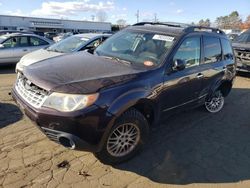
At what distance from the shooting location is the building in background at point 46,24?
5778cm

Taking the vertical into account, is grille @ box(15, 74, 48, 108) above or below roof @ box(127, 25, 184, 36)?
below

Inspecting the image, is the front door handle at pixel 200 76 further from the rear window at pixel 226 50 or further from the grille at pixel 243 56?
the grille at pixel 243 56

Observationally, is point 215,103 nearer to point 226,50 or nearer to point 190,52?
point 226,50

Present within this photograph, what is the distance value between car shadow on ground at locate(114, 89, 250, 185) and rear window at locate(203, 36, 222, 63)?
4.08ft

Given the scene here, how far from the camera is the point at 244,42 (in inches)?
408

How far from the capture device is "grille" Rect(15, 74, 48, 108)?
10.2ft

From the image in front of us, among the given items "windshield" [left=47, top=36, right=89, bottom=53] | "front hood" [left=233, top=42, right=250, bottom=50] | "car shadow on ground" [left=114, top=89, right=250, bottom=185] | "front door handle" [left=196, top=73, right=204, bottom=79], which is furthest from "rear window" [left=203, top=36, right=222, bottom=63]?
"front hood" [left=233, top=42, right=250, bottom=50]

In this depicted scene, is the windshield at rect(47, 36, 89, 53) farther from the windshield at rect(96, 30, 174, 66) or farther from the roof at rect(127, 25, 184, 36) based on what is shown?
the roof at rect(127, 25, 184, 36)

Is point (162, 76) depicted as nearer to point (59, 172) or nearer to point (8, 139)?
point (59, 172)

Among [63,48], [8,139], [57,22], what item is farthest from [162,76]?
[57,22]

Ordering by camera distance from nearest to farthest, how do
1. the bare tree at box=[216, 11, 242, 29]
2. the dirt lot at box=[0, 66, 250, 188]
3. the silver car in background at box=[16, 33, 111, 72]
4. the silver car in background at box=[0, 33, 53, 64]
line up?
1. the dirt lot at box=[0, 66, 250, 188]
2. the silver car in background at box=[16, 33, 111, 72]
3. the silver car in background at box=[0, 33, 53, 64]
4. the bare tree at box=[216, 11, 242, 29]

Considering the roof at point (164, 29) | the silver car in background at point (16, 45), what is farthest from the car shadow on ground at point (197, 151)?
the silver car in background at point (16, 45)

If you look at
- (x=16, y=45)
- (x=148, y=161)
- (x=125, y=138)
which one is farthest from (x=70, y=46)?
(x=148, y=161)

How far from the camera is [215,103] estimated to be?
595cm
